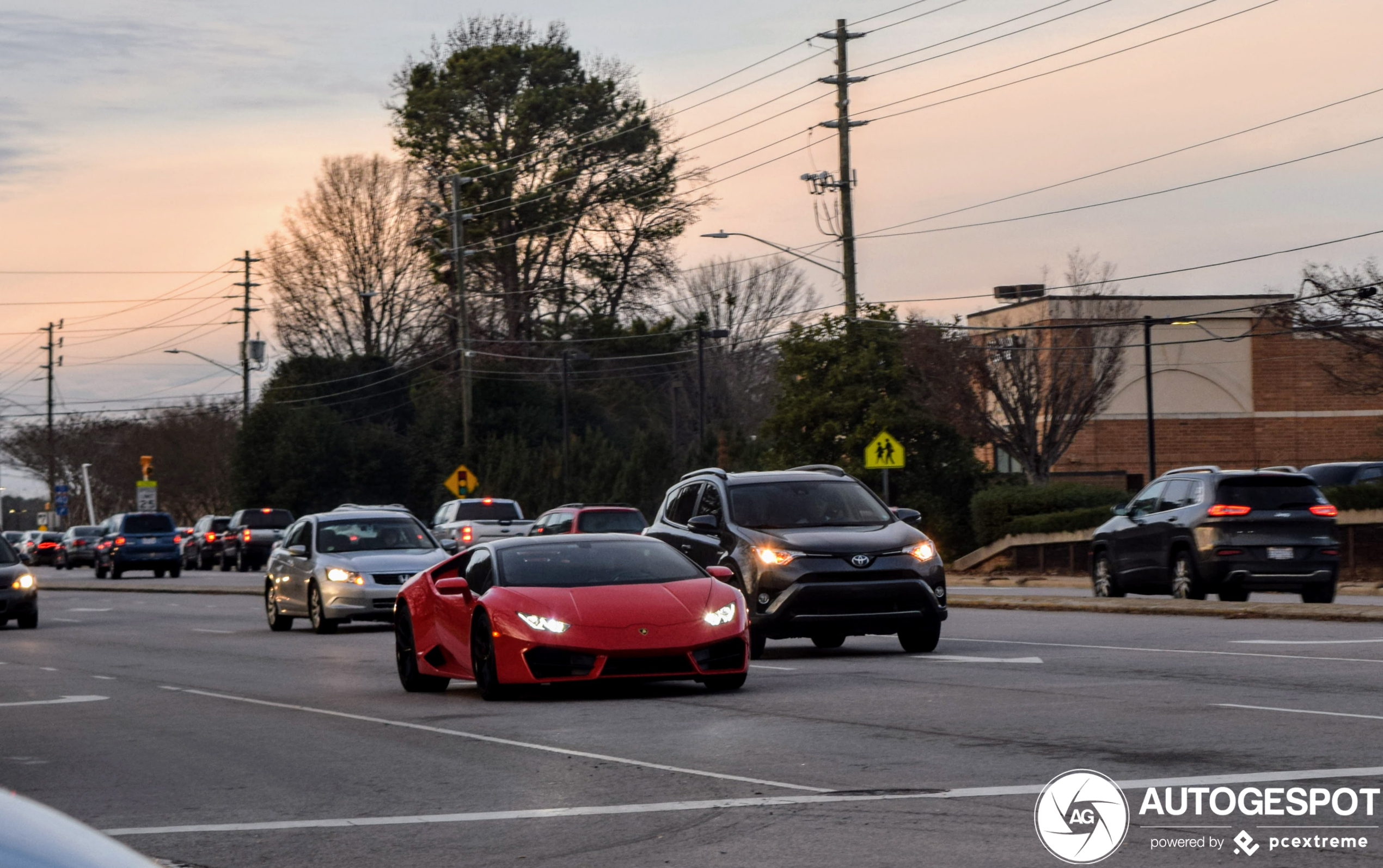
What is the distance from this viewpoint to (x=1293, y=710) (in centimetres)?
1167

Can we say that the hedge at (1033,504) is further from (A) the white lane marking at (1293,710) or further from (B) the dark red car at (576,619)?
(A) the white lane marking at (1293,710)

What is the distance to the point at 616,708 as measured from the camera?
13188mm

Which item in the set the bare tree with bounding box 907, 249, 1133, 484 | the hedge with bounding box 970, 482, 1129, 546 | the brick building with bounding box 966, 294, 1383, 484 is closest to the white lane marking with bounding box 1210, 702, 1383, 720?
the hedge with bounding box 970, 482, 1129, 546

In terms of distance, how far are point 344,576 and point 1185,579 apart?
1065cm

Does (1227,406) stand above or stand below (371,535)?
above

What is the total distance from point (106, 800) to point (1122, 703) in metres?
6.40

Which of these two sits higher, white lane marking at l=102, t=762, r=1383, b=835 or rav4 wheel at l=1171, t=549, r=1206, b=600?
rav4 wheel at l=1171, t=549, r=1206, b=600

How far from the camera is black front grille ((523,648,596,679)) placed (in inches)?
537

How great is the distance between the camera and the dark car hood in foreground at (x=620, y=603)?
13656mm

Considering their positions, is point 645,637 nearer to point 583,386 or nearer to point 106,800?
point 106,800

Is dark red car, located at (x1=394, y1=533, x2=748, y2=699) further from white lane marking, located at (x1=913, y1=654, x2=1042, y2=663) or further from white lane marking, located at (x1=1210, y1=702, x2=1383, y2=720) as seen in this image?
white lane marking, located at (x1=1210, y1=702, x2=1383, y2=720)

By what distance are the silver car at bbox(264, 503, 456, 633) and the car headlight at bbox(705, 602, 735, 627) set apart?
10.9 m

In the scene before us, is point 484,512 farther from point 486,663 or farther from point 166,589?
point 486,663

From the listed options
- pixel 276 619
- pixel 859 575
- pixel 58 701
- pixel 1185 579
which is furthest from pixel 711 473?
pixel 276 619
